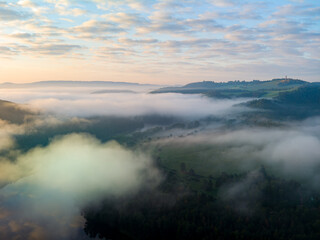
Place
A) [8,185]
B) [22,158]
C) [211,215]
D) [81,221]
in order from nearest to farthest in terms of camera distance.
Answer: [211,215]
[81,221]
[8,185]
[22,158]

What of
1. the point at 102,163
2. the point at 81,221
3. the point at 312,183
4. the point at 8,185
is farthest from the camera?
the point at 102,163

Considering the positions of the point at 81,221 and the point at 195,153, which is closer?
the point at 81,221

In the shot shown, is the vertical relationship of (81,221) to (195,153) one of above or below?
below

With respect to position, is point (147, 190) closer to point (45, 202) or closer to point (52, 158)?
point (45, 202)

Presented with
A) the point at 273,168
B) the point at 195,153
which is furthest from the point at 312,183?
the point at 195,153

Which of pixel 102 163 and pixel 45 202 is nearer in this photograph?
pixel 45 202

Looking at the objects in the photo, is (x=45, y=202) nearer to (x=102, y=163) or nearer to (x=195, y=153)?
(x=102, y=163)

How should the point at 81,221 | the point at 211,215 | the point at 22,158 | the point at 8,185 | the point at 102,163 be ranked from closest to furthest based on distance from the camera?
the point at 211,215 < the point at 81,221 < the point at 8,185 < the point at 102,163 < the point at 22,158

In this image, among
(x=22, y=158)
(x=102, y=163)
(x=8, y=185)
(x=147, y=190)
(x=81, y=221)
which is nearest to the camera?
(x=81, y=221)

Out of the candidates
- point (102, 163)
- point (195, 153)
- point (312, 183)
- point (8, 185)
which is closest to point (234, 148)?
point (195, 153)
